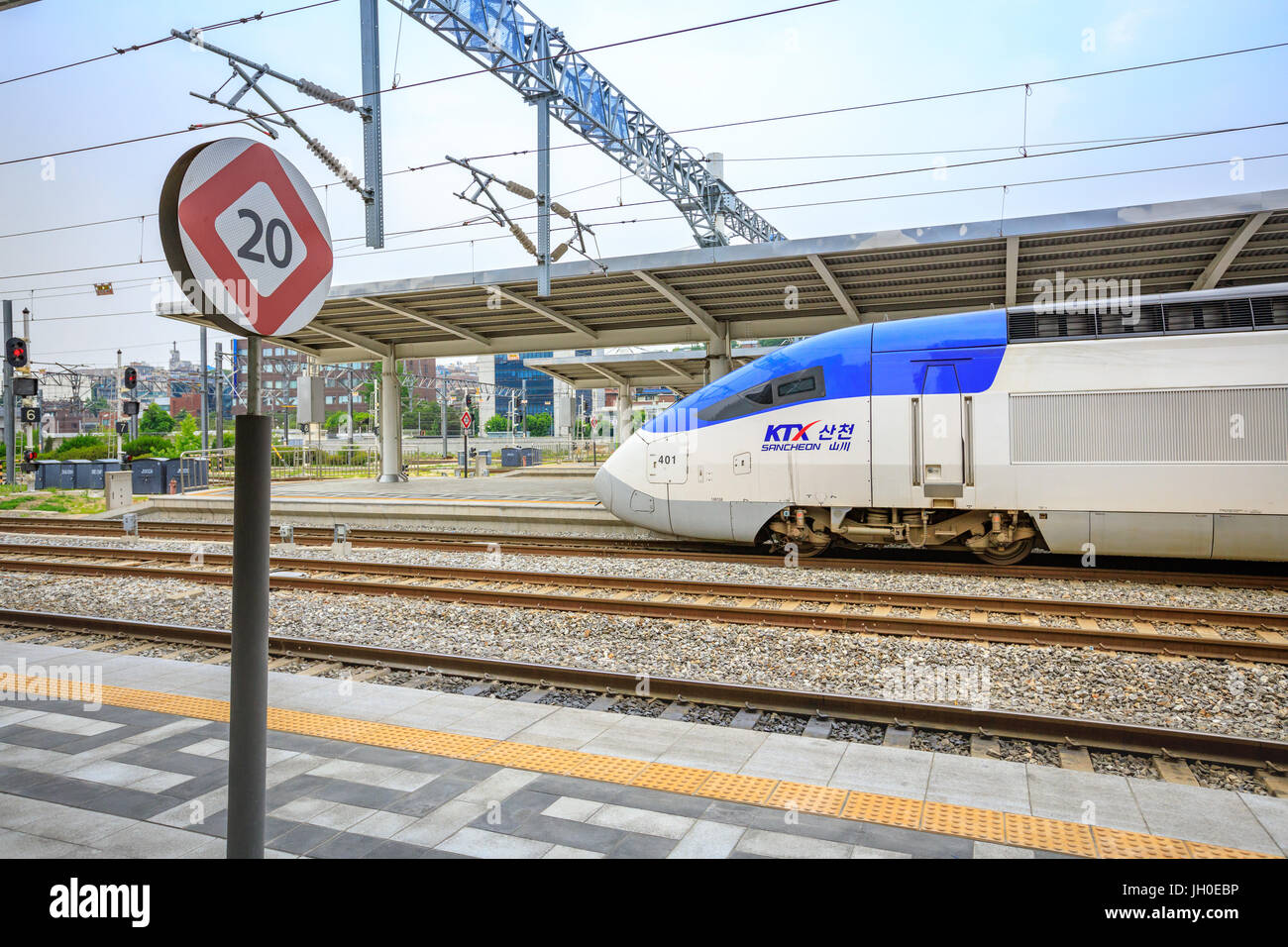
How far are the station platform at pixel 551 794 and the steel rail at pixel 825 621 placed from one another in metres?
3.01

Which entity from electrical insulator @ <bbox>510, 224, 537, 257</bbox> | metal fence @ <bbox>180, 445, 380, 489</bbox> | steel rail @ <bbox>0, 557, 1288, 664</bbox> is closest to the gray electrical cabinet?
electrical insulator @ <bbox>510, 224, 537, 257</bbox>

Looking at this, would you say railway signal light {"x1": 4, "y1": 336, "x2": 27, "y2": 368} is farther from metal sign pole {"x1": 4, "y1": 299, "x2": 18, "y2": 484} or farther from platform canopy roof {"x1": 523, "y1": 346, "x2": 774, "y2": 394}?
platform canopy roof {"x1": 523, "y1": 346, "x2": 774, "y2": 394}

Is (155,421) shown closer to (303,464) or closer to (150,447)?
(303,464)

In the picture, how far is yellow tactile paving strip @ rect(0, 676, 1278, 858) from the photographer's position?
12.1 feet

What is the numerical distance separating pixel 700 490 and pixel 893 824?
28.3 feet

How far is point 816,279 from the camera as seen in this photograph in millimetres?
17844

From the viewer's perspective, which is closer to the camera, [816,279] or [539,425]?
[816,279]

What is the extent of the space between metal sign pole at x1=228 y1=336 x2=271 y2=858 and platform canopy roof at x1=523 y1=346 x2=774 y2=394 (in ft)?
93.3

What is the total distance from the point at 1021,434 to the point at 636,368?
91.7 feet

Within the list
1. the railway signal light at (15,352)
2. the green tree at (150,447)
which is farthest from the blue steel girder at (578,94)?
the green tree at (150,447)

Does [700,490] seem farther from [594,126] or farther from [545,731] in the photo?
[594,126]

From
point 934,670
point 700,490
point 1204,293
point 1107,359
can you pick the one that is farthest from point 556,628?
point 1204,293

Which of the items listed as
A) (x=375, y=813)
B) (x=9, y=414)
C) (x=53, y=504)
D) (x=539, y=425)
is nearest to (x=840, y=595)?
(x=375, y=813)

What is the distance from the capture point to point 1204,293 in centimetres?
1000
